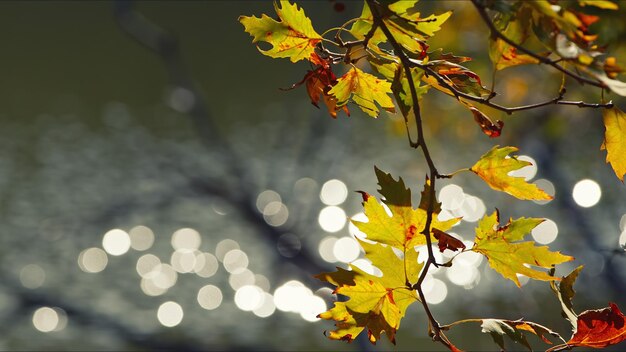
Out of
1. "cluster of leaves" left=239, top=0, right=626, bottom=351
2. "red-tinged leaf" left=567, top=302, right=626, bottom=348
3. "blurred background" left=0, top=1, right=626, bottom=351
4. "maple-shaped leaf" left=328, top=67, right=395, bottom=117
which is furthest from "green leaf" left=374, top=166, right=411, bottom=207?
"blurred background" left=0, top=1, right=626, bottom=351

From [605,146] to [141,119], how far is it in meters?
9.71

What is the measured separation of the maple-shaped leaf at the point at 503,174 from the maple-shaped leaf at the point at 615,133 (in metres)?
0.07

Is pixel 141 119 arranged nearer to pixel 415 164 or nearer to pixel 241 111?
pixel 241 111

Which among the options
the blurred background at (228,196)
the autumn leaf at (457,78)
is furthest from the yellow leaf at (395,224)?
the blurred background at (228,196)

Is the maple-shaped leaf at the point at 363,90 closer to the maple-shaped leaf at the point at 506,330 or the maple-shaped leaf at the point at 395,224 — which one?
the maple-shaped leaf at the point at 395,224

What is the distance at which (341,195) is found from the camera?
26.5ft

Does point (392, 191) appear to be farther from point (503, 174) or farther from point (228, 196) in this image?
point (228, 196)

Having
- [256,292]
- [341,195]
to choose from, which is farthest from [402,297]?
[341,195]

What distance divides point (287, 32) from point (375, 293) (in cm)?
26

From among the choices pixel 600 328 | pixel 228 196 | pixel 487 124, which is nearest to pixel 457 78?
pixel 487 124

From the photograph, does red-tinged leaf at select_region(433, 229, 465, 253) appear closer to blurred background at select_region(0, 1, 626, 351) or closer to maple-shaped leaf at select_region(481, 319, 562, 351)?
maple-shaped leaf at select_region(481, 319, 562, 351)

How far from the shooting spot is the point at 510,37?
614mm

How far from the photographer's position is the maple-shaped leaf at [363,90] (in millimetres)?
801

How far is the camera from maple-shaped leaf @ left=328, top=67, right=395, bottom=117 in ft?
2.63
